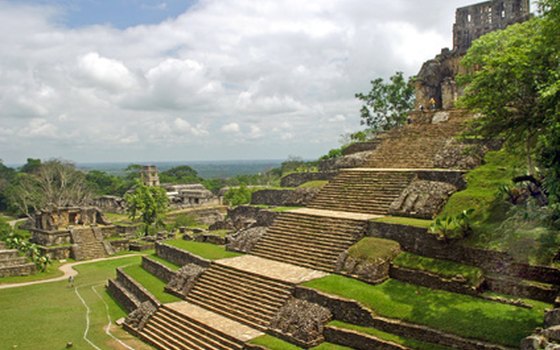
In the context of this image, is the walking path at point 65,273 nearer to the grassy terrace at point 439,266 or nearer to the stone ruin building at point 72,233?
the stone ruin building at point 72,233

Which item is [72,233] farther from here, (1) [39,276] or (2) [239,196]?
(2) [239,196]

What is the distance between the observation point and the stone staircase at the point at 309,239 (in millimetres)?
15285

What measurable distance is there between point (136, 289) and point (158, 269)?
1.60 metres

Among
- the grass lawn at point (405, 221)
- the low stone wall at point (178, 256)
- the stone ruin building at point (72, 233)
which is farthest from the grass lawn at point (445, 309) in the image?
the stone ruin building at point (72, 233)

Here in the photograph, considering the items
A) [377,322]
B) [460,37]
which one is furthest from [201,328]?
[460,37]

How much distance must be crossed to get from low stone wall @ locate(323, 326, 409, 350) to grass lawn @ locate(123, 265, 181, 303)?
6.82 m

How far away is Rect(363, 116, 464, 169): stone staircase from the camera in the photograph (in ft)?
68.0

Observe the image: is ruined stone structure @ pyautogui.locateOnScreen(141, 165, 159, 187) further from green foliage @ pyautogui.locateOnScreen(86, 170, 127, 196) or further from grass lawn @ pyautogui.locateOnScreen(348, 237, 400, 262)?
grass lawn @ pyautogui.locateOnScreen(348, 237, 400, 262)

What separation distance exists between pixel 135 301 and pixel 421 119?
17848 millimetres

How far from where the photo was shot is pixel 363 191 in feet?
62.9

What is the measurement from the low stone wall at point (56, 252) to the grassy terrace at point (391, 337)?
2402 cm

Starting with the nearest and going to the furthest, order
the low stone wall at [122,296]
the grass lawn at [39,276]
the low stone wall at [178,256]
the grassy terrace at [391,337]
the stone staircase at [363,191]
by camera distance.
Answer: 1. the grassy terrace at [391,337]
2. the low stone wall at [122,296]
3. the low stone wall at [178,256]
4. the stone staircase at [363,191]
5. the grass lawn at [39,276]

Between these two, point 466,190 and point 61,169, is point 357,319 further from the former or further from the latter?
point 61,169

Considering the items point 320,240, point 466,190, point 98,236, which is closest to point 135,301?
point 320,240
